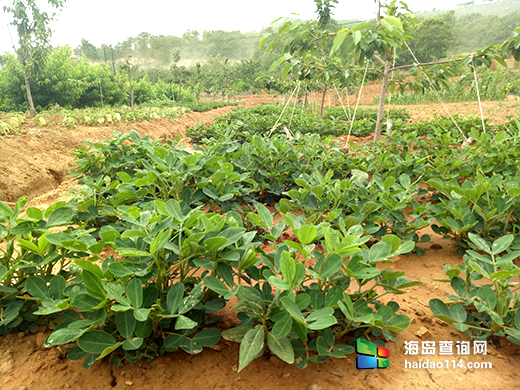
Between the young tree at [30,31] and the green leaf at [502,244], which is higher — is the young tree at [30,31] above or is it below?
above

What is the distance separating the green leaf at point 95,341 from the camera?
777 mm

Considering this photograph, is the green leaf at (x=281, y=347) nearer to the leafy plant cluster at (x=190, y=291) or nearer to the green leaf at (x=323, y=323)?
the leafy plant cluster at (x=190, y=291)

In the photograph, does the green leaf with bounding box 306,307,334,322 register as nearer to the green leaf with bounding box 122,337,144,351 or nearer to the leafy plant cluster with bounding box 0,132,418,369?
the leafy plant cluster with bounding box 0,132,418,369

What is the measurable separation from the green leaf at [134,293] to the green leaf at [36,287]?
1.16 feet

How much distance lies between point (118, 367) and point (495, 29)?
64755mm

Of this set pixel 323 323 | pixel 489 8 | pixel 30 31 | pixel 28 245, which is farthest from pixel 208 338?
pixel 489 8

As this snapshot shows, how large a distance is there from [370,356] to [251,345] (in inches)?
17.0

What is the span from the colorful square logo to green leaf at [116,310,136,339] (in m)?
0.70

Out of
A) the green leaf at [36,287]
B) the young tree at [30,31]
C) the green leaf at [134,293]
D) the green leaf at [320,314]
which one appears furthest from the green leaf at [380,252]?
the young tree at [30,31]

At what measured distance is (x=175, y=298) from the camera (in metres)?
0.85

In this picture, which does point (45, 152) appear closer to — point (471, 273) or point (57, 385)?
point (57, 385)

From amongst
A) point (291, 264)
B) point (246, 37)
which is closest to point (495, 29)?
point (246, 37)

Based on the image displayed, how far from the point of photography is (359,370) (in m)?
0.91

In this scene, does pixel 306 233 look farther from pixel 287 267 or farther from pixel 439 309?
pixel 439 309
